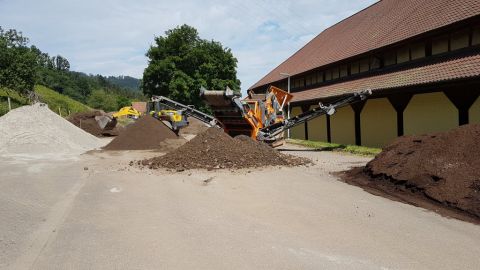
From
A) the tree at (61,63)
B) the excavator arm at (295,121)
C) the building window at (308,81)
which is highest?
the tree at (61,63)

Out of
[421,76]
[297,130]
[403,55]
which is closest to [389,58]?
[403,55]

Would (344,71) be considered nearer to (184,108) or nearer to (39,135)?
(184,108)

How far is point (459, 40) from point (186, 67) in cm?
4109

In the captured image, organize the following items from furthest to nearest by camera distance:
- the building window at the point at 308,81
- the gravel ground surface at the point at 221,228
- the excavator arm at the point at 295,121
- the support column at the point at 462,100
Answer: the building window at the point at 308,81
the excavator arm at the point at 295,121
the support column at the point at 462,100
the gravel ground surface at the point at 221,228

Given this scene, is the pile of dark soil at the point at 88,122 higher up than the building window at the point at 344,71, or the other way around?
the building window at the point at 344,71

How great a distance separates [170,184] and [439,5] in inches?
636

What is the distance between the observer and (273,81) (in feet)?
125

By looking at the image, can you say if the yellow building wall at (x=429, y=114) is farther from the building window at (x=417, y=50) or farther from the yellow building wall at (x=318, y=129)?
the yellow building wall at (x=318, y=129)

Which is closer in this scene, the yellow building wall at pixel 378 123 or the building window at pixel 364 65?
the yellow building wall at pixel 378 123

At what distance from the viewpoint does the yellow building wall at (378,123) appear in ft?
65.3

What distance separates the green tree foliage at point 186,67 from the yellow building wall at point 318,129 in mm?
25052

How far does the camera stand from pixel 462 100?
15.5 metres

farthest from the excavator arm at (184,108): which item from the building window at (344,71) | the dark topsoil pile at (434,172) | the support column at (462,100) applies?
the dark topsoil pile at (434,172)

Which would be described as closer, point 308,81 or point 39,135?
point 39,135
